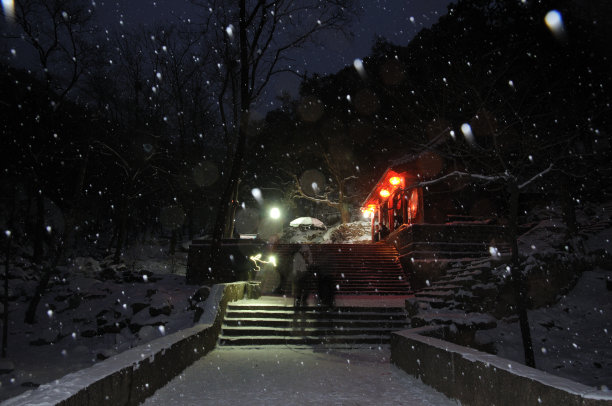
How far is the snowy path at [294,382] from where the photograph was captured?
201 inches

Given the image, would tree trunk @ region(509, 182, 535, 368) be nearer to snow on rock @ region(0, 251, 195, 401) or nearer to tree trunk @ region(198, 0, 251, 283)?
snow on rock @ region(0, 251, 195, 401)

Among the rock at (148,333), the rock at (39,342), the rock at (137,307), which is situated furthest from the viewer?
the rock at (137,307)

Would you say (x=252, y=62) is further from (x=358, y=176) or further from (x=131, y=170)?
(x=358, y=176)

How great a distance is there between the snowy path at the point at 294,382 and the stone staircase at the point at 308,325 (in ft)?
3.42

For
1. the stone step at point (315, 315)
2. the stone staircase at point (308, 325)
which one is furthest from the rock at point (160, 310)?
the stone step at point (315, 315)

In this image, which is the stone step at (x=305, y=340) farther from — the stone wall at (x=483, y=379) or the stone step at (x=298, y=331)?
the stone wall at (x=483, y=379)

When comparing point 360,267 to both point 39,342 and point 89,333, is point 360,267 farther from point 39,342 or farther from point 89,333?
point 39,342

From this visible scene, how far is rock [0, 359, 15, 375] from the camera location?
9910mm

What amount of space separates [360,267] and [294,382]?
11483 millimetres

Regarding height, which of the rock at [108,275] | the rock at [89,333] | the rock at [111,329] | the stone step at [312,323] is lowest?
the rock at [89,333]

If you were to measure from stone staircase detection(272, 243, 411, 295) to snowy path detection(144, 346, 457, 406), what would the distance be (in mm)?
5933

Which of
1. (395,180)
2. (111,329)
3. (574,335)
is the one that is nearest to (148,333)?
(111,329)

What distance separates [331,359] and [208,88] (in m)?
19.4

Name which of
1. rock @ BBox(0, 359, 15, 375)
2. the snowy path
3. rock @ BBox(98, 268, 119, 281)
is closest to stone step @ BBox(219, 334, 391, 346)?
the snowy path
